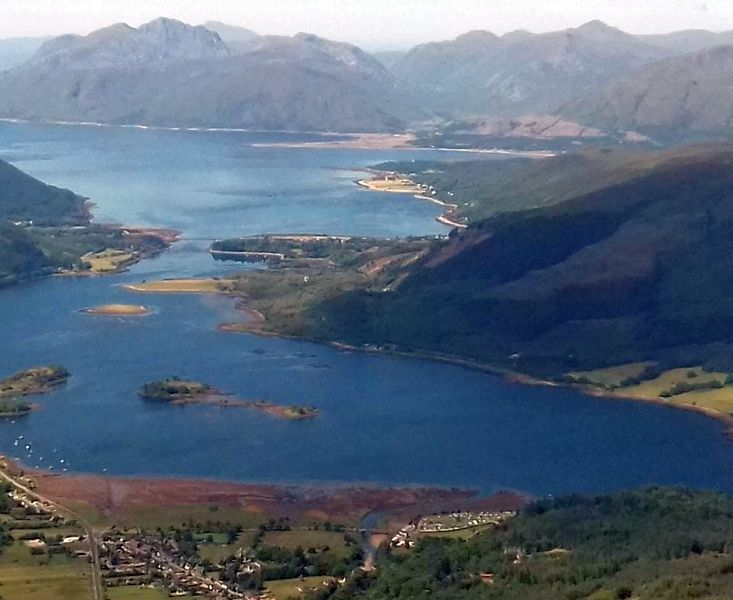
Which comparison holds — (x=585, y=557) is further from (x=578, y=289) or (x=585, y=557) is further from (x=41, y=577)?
(x=578, y=289)

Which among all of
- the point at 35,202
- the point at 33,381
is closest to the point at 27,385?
the point at 33,381

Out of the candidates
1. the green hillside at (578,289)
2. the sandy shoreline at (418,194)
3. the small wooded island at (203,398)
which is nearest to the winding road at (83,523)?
the small wooded island at (203,398)

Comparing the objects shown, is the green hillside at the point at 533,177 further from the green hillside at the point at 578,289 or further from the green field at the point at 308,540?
the green field at the point at 308,540

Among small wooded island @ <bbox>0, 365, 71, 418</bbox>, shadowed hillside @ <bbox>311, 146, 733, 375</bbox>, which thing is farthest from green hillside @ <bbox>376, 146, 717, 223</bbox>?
small wooded island @ <bbox>0, 365, 71, 418</bbox>

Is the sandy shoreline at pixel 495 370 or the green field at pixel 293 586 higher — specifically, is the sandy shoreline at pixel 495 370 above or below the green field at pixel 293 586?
above

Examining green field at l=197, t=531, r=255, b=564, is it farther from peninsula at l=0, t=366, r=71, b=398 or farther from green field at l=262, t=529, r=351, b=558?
peninsula at l=0, t=366, r=71, b=398

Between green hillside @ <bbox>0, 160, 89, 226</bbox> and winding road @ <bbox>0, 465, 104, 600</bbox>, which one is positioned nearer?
winding road @ <bbox>0, 465, 104, 600</bbox>

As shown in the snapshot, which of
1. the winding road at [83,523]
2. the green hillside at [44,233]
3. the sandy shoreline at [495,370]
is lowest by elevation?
the winding road at [83,523]

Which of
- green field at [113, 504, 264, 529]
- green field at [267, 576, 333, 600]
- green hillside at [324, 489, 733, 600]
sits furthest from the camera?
green field at [113, 504, 264, 529]
